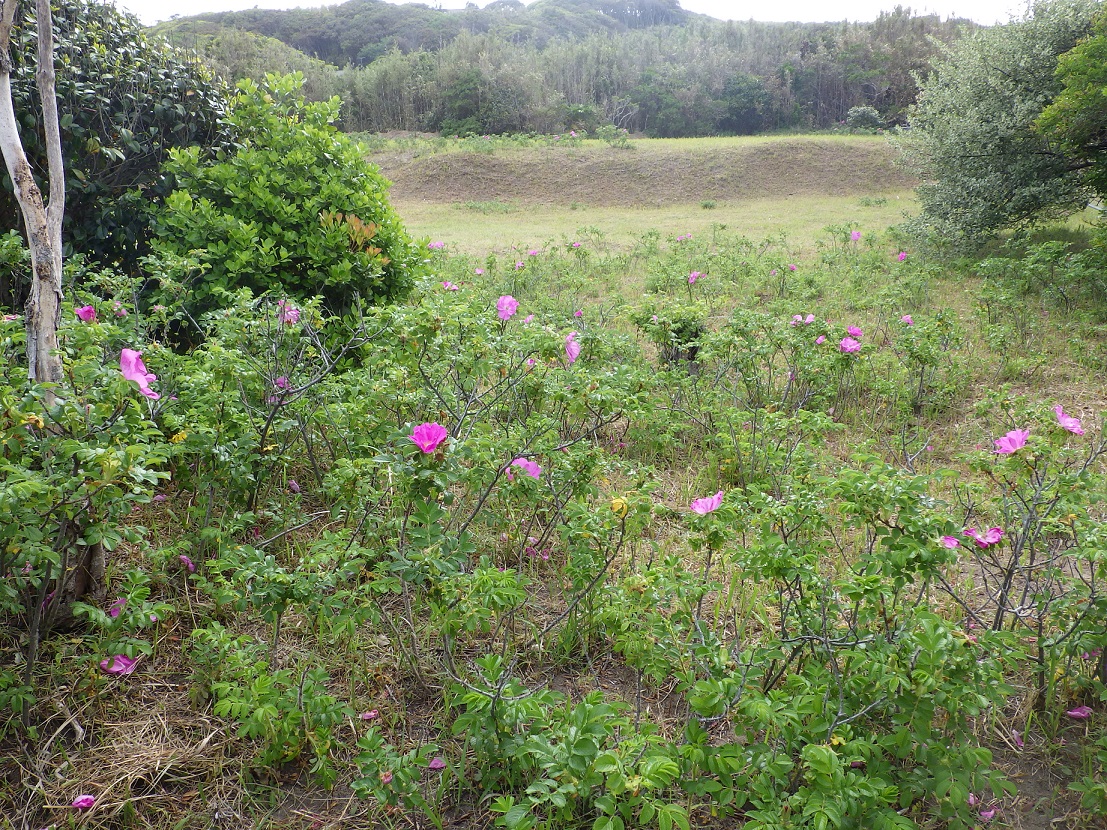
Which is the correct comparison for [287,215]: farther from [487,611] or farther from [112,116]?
[487,611]

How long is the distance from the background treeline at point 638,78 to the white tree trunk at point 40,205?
21.9 meters

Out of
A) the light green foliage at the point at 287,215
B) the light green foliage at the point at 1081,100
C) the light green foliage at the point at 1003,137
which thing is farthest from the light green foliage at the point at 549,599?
the light green foliage at the point at 1003,137

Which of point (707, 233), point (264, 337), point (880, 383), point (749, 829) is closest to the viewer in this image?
point (749, 829)

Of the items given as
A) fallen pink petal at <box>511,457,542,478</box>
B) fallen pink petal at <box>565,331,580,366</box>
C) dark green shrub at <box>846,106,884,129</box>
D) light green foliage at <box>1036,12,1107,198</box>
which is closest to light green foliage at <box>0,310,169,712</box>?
fallen pink petal at <box>511,457,542,478</box>

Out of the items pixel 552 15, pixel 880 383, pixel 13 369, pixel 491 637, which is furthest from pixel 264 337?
pixel 552 15

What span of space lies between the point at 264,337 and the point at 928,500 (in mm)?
2205

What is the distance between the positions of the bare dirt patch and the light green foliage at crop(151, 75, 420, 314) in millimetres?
11422

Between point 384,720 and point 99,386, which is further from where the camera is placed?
point 384,720

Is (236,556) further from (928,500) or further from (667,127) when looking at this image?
(667,127)

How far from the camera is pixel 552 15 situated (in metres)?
64.2

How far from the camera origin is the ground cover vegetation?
135 cm

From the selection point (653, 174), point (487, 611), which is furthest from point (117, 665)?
point (653, 174)

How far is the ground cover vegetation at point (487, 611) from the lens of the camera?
135 centimetres

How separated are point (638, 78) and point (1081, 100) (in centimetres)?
2931
